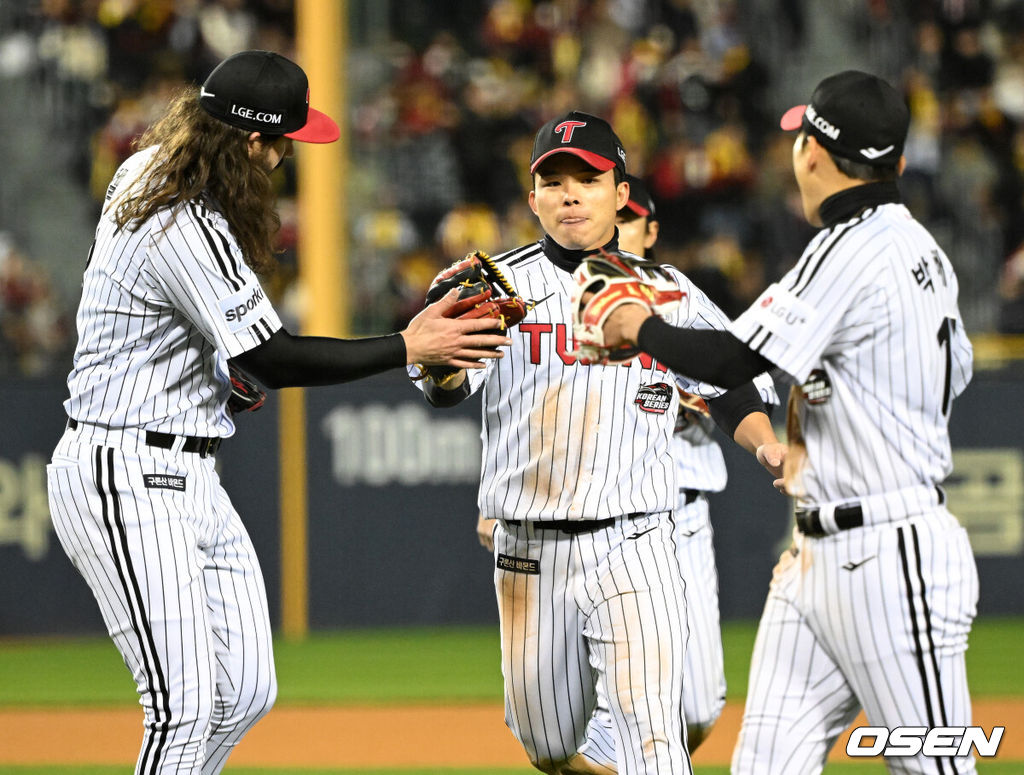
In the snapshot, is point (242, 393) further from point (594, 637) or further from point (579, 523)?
point (594, 637)

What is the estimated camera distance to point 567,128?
443cm

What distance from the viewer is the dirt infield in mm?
6422

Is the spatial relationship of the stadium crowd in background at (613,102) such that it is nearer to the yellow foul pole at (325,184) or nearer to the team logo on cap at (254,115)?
the yellow foul pole at (325,184)

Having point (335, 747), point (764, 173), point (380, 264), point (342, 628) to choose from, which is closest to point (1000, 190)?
point (764, 173)

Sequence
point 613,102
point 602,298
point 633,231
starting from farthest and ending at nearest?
point 613,102
point 633,231
point 602,298

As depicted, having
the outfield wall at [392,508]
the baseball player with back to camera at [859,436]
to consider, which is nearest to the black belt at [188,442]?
the baseball player with back to camera at [859,436]

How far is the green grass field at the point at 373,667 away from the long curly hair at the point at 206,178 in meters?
4.41

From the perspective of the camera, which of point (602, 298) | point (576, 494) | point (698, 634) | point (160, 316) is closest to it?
point (602, 298)

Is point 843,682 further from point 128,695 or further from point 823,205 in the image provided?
point 128,695

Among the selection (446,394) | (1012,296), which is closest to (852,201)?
(446,394)

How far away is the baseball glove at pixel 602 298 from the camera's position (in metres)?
3.49

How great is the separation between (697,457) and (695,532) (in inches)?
13.3

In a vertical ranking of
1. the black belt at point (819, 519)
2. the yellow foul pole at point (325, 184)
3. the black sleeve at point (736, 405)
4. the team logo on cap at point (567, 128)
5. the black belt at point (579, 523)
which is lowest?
the black belt at point (579, 523)

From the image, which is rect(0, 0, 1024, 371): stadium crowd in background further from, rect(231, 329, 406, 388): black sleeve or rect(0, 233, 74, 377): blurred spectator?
rect(231, 329, 406, 388): black sleeve
